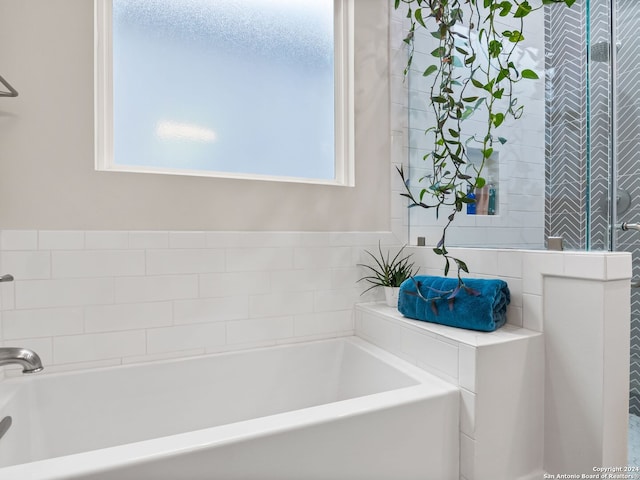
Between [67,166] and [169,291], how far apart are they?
0.63m

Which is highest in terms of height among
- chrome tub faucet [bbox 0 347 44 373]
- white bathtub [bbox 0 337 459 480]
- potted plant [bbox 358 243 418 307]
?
potted plant [bbox 358 243 418 307]

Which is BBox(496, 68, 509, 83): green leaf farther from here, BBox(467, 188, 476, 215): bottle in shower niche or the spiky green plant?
the spiky green plant

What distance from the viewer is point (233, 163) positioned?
1.81 meters

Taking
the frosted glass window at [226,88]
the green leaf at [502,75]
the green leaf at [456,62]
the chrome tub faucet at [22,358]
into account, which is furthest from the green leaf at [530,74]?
the chrome tub faucet at [22,358]

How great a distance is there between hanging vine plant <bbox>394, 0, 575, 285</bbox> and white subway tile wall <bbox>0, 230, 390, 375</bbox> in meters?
0.56

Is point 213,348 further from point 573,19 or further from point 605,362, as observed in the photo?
point 573,19

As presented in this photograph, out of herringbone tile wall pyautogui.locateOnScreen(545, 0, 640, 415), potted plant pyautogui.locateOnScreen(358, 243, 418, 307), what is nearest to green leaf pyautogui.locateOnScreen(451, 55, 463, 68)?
herringbone tile wall pyautogui.locateOnScreen(545, 0, 640, 415)

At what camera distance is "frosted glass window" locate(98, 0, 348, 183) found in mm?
1635

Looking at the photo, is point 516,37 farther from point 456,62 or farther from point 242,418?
point 242,418

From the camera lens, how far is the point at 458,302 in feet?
4.78

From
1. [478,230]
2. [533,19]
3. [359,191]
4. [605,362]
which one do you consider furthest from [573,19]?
[605,362]

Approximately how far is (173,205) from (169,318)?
0.49 meters

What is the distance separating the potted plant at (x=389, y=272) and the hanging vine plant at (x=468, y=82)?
0.86 feet

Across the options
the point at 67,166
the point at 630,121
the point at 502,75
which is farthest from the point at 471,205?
the point at 67,166
